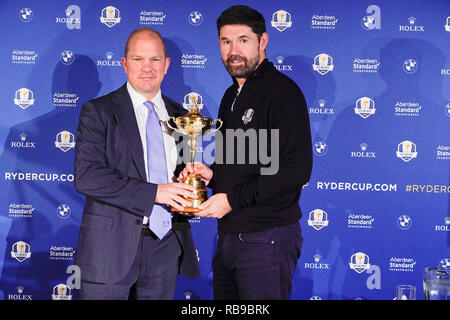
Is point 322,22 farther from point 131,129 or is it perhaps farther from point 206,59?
point 131,129

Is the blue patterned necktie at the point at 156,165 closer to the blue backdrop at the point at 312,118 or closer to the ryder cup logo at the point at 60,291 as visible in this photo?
the blue backdrop at the point at 312,118

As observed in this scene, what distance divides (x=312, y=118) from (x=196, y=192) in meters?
1.74

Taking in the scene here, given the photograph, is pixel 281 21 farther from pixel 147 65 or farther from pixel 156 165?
pixel 156 165

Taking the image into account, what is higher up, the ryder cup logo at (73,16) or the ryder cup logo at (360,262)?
the ryder cup logo at (73,16)

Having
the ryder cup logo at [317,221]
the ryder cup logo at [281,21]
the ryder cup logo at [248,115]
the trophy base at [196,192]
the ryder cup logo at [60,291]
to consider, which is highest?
the ryder cup logo at [281,21]

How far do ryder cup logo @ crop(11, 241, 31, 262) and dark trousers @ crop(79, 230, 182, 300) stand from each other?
1.70m

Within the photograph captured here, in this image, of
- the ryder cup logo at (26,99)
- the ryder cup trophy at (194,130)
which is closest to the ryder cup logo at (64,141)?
the ryder cup logo at (26,99)

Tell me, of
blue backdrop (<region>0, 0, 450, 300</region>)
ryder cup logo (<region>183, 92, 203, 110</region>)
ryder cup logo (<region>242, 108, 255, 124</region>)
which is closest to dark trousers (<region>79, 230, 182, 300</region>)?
ryder cup logo (<region>242, 108, 255, 124</region>)

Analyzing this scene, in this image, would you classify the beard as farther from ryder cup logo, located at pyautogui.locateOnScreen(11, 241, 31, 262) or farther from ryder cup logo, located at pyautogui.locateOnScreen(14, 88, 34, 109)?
ryder cup logo, located at pyautogui.locateOnScreen(11, 241, 31, 262)

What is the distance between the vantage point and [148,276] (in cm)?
288

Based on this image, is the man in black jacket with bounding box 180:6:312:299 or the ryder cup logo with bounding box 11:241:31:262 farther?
the ryder cup logo with bounding box 11:241:31:262

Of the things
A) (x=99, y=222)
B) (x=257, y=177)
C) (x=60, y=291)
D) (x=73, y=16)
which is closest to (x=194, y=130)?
(x=257, y=177)

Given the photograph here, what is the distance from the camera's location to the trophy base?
9.00 ft

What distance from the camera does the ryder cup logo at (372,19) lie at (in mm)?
4176
